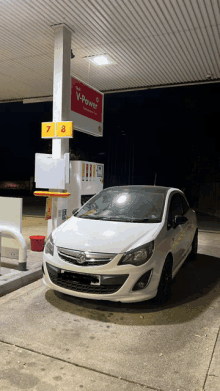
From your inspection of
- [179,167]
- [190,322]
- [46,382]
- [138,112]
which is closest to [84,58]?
[190,322]

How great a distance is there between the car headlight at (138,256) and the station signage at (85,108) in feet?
14.1

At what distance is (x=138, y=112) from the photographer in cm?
4738

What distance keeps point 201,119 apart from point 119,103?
13.8m

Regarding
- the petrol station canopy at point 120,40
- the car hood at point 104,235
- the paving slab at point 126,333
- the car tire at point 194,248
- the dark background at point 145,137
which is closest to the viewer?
the paving slab at point 126,333

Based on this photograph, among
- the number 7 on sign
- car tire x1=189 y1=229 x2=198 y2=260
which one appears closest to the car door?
car tire x1=189 y1=229 x2=198 y2=260

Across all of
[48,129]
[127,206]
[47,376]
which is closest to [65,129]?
[48,129]

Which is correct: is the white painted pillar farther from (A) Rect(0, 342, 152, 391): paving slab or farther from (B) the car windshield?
(A) Rect(0, 342, 152, 391): paving slab

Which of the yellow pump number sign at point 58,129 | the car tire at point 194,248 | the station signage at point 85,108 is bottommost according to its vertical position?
the car tire at point 194,248

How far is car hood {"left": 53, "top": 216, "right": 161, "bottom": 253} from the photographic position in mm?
3945

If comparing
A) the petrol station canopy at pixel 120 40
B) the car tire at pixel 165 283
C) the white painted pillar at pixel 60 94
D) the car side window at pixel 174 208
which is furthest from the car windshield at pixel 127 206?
the petrol station canopy at pixel 120 40

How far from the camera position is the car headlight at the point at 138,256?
3816 mm

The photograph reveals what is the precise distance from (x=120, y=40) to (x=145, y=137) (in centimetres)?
4944

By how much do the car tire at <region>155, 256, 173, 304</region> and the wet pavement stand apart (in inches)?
4.6

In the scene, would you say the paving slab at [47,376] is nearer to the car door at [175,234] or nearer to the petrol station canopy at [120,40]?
the car door at [175,234]
